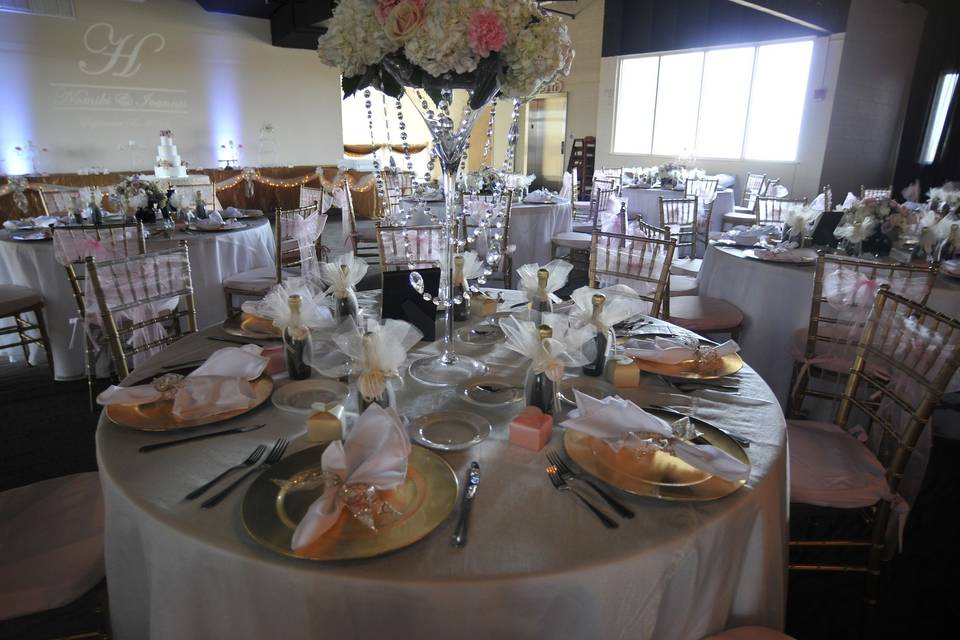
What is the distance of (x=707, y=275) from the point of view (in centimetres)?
362

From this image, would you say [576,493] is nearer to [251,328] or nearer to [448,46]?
[448,46]

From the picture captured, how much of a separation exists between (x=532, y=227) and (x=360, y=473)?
4.69 m

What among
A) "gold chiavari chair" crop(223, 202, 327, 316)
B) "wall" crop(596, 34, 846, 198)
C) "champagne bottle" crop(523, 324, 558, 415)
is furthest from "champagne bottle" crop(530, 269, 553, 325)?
"wall" crop(596, 34, 846, 198)

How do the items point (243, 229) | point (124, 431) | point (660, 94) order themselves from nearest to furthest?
point (124, 431)
point (243, 229)
point (660, 94)

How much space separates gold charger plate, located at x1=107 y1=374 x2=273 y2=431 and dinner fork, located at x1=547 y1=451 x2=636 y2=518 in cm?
72

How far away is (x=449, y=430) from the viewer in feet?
4.05

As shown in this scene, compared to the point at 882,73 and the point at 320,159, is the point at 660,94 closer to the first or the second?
the point at 882,73

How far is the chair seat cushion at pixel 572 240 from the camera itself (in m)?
5.33

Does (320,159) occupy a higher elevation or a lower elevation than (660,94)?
lower

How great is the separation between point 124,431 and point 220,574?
1.68 ft

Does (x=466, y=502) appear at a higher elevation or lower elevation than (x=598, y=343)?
lower

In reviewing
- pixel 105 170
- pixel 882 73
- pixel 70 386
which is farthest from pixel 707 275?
pixel 105 170

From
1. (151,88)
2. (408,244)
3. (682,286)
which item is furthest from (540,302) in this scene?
(151,88)

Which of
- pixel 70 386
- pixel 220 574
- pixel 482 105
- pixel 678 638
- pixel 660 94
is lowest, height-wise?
pixel 70 386
